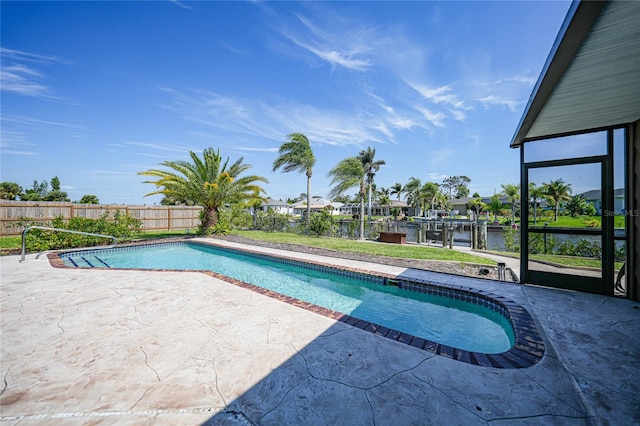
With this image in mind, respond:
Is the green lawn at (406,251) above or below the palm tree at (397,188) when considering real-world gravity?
below

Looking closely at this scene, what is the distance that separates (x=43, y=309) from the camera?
359 cm

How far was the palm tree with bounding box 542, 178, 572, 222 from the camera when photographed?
461 cm

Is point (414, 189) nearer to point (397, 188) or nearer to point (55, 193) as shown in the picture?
point (397, 188)

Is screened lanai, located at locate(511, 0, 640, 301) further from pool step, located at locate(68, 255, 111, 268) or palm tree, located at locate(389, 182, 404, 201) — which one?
palm tree, located at locate(389, 182, 404, 201)

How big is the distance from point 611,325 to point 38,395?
600 cm

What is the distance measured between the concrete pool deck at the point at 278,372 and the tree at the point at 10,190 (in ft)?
138

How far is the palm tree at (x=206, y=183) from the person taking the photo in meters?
12.6

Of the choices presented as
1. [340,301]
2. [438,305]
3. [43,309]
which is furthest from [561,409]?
[43,309]

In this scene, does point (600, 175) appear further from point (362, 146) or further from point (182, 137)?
point (182, 137)

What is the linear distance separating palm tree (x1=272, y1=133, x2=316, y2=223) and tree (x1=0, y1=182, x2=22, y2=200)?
36.9 meters

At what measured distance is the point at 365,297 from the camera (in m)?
5.32

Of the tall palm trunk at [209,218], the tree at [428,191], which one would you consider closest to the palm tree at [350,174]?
the tall palm trunk at [209,218]

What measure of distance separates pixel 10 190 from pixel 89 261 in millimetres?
40418

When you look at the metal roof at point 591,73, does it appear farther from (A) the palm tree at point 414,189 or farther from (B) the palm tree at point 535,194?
(A) the palm tree at point 414,189
